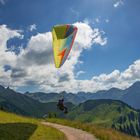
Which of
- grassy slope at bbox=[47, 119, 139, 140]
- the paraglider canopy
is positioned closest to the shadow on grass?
grassy slope at bbox=[47, 119, 139, 140]

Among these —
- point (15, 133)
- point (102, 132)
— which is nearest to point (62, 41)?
point (102, 132)

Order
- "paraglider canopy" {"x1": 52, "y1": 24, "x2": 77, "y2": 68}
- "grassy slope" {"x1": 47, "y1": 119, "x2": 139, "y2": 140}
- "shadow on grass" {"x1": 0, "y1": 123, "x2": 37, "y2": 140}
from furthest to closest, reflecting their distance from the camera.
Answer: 1. "grassy slope" {"x1": 47, "y1": 119, "x2": 139, "y2": 140}
2. "paraglider canopy" {"x1": 52, "y1": 24, "x2": 77, "y2": 68}
3. "shadow on grass" {"x1": 0, "y1": 123, "x2": 37, "y2": 140}

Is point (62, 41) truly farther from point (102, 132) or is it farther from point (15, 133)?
point (15, 133)

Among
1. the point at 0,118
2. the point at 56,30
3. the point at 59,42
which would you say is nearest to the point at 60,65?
the point at 59,42

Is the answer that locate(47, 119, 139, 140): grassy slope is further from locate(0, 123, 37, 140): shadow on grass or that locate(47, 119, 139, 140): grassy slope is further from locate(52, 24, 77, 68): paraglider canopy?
locate(52, 24, 77, 68): paraglider canopy

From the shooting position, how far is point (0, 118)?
1478 inches

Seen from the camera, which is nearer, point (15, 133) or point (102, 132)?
point (15, 133)

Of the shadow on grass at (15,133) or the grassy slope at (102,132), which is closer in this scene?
the shadow on grass at (15,133)

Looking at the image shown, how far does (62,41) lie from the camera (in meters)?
34.2

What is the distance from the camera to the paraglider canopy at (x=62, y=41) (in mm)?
30494

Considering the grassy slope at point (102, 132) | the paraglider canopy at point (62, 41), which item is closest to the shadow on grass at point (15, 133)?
the grassy slope at point (102, 132)

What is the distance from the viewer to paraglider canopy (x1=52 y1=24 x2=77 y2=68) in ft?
100

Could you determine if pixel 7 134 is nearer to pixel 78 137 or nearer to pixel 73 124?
pixel 78 137

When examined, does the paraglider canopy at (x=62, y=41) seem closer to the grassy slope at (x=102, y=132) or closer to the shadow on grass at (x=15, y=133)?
the shadow on grass at (x=15, y=133)
